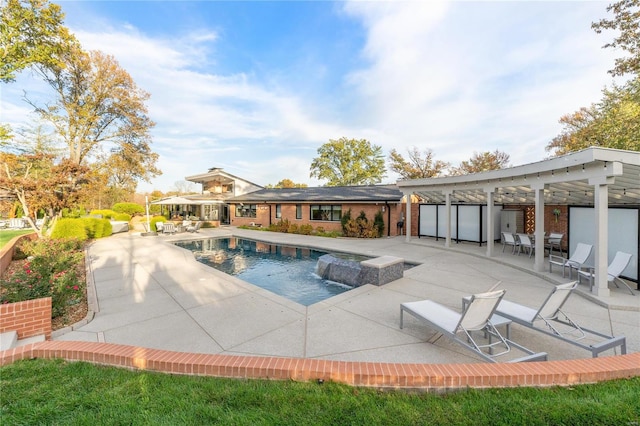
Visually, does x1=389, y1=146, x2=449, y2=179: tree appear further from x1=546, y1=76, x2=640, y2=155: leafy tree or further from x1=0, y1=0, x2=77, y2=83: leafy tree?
x1=0, y1=0, x2=77, y2=83: leafy tree

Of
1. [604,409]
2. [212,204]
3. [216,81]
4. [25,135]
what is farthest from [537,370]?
[25,135]

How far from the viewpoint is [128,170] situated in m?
25.0

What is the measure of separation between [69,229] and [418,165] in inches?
1400

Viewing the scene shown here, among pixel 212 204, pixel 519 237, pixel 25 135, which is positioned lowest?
pixel 519 237

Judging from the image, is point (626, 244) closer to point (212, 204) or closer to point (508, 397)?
point (508, 397)

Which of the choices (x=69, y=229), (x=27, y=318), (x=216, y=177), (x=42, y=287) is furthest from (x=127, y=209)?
(x=27, y=318)

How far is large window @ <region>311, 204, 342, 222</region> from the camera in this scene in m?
21.3

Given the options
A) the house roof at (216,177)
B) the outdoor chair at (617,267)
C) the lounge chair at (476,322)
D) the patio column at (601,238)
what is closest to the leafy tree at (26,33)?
the house roof at (216,177)

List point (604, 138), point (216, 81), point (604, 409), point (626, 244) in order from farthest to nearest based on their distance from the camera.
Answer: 1. point (604, 138)
2. point (216, 81)
3. point (626, 244)
4. point (604, 409)

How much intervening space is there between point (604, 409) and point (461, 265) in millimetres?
7967

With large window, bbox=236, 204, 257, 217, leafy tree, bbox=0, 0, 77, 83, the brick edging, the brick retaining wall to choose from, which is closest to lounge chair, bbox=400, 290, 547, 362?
the brick edging

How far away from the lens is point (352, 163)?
45.2 metres

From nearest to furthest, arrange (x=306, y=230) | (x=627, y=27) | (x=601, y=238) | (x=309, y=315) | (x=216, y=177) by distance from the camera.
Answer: (x=309, y=315) → (x=601, y=238) → (x=627, y=27) → (x=306, y=230) → (x=216, y=177)

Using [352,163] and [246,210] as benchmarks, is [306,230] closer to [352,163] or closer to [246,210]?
[246,210]
